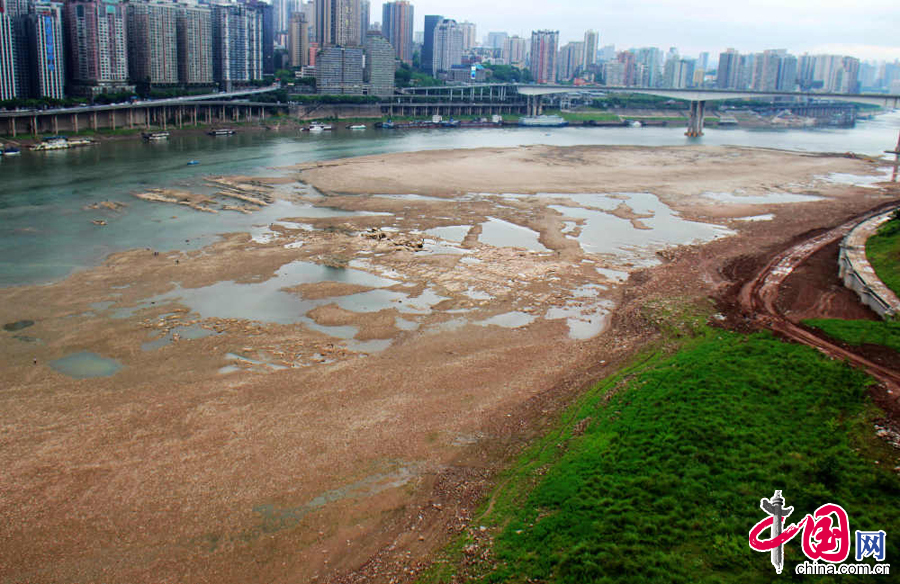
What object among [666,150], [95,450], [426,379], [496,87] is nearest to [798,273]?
[426,379]

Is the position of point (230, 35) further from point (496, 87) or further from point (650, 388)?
point (650, 388)

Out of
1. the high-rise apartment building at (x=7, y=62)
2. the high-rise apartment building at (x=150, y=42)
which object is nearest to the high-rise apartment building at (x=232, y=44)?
the high-rise apartment building at (x=150, y=42)

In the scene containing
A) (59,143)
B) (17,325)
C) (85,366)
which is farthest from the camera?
(59,143)

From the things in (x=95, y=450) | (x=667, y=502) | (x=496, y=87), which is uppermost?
(x=496, y=87)

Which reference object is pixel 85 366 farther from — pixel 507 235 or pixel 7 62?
pixel 7 62

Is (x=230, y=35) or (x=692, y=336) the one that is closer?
(x=692, y=336)

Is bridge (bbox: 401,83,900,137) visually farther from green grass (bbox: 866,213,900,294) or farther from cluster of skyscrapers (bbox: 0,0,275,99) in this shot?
green grass (bbox: 866,213,900,294)

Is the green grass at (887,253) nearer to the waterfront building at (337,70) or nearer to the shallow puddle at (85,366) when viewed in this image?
the shallow puddle at (85,366)

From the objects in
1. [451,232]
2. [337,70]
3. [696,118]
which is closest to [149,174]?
[451,232]
